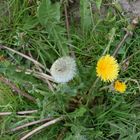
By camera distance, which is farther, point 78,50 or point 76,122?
point 78,50

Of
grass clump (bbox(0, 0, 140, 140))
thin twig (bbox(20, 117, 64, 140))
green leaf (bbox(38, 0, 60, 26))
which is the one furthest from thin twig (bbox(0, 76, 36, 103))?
green leaf (bbox(38, 0, 60, 26))

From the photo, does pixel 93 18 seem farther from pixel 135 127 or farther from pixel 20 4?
pixel 135 127

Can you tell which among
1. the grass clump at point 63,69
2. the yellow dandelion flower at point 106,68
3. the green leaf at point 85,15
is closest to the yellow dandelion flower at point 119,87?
the grass clump at point 63,69

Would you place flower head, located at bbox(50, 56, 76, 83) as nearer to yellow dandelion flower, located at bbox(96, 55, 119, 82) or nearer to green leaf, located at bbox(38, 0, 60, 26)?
yellow dandelion flower, located at bbox(96, 55, 119, 82)

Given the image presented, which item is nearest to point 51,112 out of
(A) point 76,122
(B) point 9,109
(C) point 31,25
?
(A) point 76,122

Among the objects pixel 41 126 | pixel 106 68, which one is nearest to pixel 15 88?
pixel 41 126
